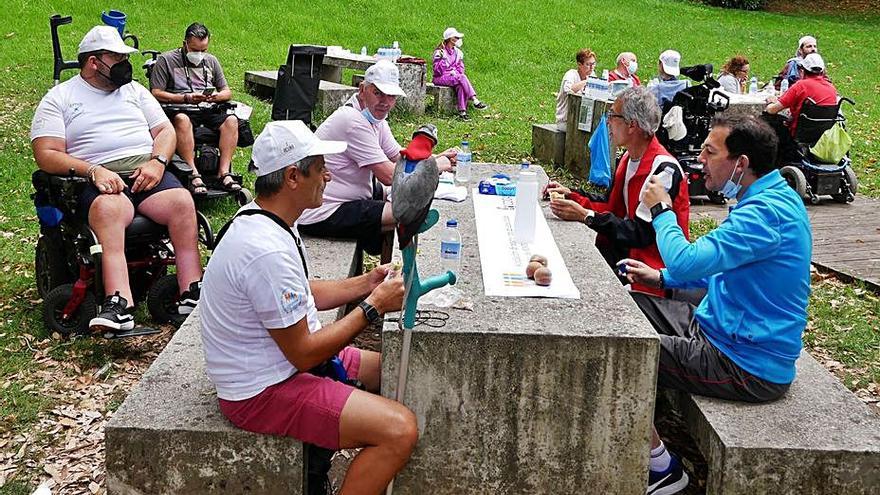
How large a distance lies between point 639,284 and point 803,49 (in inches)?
347

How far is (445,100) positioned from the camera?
13547 millimetres

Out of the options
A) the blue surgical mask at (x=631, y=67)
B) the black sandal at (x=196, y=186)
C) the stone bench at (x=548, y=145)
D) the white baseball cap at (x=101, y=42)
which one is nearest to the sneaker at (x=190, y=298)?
the white baseball cap at (x=101, y=42)

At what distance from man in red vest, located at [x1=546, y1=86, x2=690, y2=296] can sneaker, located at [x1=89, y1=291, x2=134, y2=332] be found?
7.59 feet

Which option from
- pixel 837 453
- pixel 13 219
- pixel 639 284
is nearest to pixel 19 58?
pixel 13 219

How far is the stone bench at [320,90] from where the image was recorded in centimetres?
1198

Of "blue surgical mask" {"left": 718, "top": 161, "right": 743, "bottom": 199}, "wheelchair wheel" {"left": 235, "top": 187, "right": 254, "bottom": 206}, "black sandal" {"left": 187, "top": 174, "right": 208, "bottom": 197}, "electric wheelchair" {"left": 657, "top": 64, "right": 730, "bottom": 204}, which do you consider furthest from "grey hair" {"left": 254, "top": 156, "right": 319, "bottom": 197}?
"electric wheelchair" {"left": 657, "top": 64, "right": 730, "bottom": 204}

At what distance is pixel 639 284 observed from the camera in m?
4.46

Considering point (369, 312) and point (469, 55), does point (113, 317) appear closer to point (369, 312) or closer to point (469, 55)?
point (369, 312)

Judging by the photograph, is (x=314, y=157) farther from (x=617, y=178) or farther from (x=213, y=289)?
(x=617, y=178)

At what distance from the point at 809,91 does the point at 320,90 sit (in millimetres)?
5879

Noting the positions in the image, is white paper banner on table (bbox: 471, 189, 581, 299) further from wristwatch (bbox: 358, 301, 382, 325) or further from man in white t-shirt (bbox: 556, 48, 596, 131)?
man in white t-shirt (bbox: 556, 48, 596, 131)

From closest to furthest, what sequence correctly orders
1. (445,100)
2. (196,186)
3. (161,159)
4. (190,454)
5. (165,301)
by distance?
(190,454) < (165,301) < (161,159) < (196,186) < (445,100)

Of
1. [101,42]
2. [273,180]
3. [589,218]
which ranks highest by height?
[101,42]

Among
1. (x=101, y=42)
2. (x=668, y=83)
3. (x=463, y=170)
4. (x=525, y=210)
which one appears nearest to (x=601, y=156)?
(x=668, y=83)
